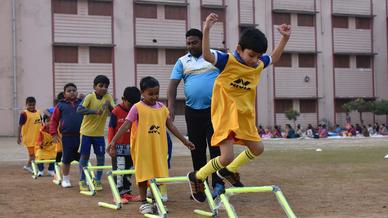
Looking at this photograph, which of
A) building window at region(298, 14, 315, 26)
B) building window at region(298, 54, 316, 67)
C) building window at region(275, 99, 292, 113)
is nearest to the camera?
building window at region(275, 99, 292, 113)

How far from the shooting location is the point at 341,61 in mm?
48781

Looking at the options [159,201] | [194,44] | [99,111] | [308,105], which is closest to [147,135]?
[159,201]

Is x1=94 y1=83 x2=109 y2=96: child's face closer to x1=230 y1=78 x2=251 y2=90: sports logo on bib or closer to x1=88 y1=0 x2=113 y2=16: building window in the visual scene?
x1=230 y1=78 x2=251 y2=90: sports logo on bib

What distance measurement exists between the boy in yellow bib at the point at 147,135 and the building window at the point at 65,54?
33.6m

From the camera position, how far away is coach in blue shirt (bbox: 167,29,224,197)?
279 inches

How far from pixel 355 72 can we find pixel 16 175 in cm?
4179

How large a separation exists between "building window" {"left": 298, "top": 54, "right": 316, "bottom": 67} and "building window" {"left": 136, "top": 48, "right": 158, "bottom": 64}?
1287 cm

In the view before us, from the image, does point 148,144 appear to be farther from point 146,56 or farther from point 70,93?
point 146,56

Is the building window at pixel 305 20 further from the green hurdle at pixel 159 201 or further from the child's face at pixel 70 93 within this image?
the green hurdle at pixel 159 201

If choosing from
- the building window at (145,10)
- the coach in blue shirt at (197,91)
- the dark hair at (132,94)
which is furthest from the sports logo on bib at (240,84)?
the building window at (145,10)

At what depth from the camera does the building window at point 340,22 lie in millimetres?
48062

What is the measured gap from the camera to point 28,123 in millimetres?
13320

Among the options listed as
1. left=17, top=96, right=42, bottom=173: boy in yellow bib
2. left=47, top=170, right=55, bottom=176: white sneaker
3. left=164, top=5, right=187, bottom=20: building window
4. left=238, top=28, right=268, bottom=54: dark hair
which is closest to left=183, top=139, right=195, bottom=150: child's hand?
left=238, top=28, right=268, bottom=54: dark hair

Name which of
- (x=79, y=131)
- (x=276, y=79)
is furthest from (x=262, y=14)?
(x=79, y=131)
